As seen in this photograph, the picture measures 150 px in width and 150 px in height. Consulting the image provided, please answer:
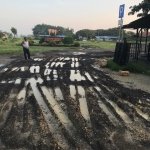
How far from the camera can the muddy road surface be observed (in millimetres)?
3557

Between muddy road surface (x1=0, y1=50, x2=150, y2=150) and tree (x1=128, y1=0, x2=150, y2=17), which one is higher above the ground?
tree (x1=128, y1=0, x2=150, y2=17)

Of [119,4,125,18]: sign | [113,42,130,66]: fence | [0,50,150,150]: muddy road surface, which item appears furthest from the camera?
[119,4,125,18]: sign

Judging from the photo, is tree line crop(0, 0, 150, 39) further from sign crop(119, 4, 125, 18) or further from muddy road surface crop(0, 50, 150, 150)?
muddy road surface crop(0, 50, 150, 150)

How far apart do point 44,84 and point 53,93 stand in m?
1.24

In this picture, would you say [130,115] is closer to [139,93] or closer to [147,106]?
A: [147,106]

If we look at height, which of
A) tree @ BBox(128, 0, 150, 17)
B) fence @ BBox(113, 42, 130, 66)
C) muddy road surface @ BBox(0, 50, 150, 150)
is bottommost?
muddy road surface @ BBox(0, 50, 150, 150)

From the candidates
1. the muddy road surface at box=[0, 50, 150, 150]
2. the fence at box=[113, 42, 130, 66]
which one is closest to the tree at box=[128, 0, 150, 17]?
the fence at box=[113, 42, 130, 66]

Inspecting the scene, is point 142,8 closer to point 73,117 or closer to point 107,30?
point 73,117

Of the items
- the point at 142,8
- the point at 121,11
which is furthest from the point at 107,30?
the point at 121,11

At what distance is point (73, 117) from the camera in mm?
4594

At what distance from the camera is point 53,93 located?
21.3 ft

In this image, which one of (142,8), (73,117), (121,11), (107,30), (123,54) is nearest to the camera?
(73,117)

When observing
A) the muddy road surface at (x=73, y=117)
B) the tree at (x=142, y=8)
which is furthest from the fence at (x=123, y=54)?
the tree at (x=142, y=8)

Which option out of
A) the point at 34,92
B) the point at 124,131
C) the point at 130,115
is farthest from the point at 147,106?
the point at 34,92
